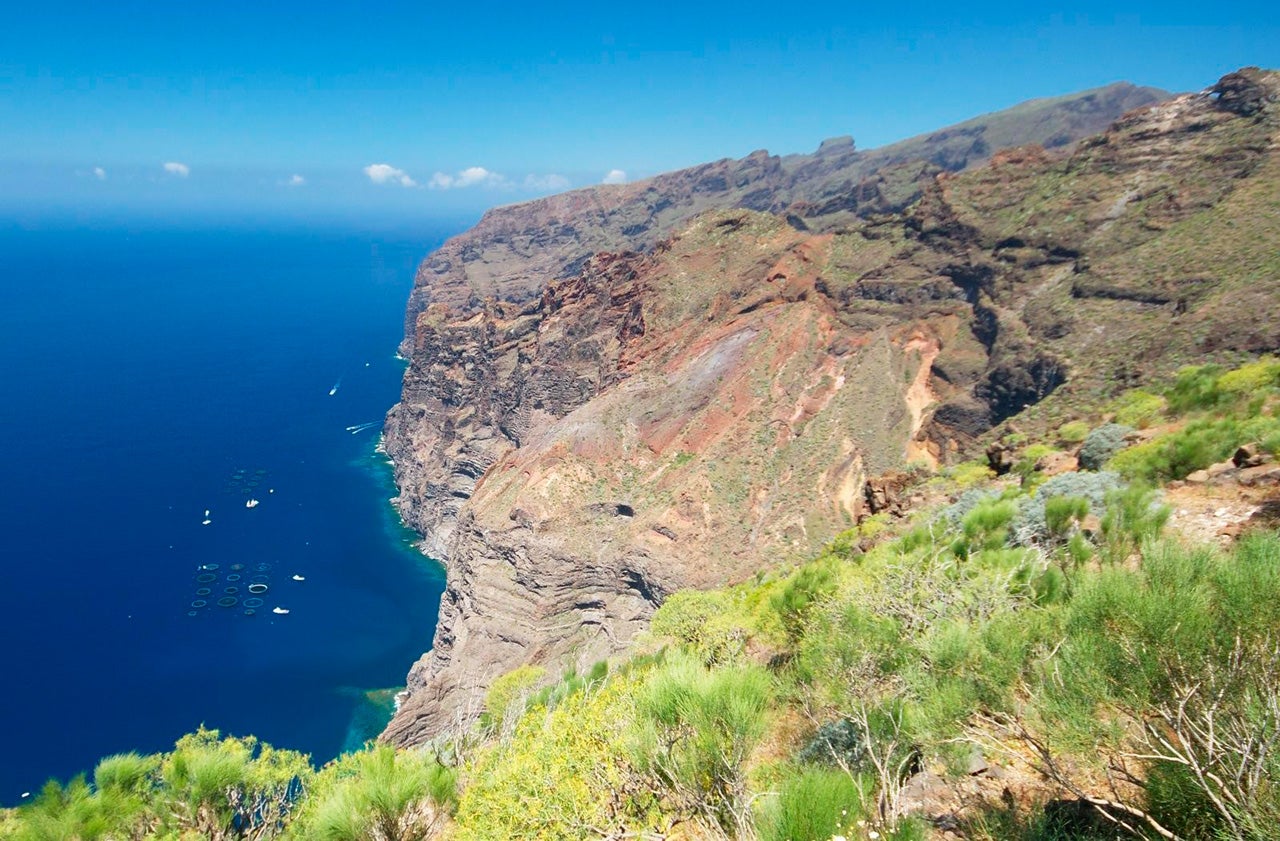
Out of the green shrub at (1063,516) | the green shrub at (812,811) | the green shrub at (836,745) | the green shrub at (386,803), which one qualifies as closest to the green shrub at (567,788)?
the green shrub at (386,803)

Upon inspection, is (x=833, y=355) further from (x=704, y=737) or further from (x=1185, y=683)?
(x=1185, y=683)

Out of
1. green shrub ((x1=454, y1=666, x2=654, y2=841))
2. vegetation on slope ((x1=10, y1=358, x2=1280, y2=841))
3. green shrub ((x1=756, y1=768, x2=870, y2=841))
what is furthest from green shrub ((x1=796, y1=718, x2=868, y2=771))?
green shrub ((x1=756, y1=768, x2=870, y2=841))

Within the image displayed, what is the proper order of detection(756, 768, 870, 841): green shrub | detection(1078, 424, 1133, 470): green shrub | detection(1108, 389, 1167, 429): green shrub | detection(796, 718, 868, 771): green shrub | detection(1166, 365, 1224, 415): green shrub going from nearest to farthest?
detection(756, 768, 870, 841): green shrub < detection(796, 718, 868, 771): green shrub < detection(1078, 424, 1133, 470): green shrub < detection(1166, 365, 1224, 415): green shrub < detection(1108, 389, 1167, 429): green shrub

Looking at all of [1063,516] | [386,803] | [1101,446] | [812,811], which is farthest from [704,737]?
[1101,446]

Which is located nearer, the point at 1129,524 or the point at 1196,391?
the point at 1129,524

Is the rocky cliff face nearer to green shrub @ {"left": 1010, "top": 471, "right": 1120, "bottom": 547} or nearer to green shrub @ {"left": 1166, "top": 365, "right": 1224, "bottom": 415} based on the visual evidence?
green shrub @ {"left": 1166, "top": 365, "right": 1224, "bottom": 415}

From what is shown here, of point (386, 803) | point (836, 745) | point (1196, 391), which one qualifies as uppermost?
point (1196, 391)

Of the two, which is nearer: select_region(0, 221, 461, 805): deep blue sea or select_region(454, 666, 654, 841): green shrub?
select_region(454, 666, 654, 841): green shrub

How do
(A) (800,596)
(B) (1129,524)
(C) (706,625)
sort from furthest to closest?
(C) (706,625) < (A) (800,596) < (B) (1129,524)
